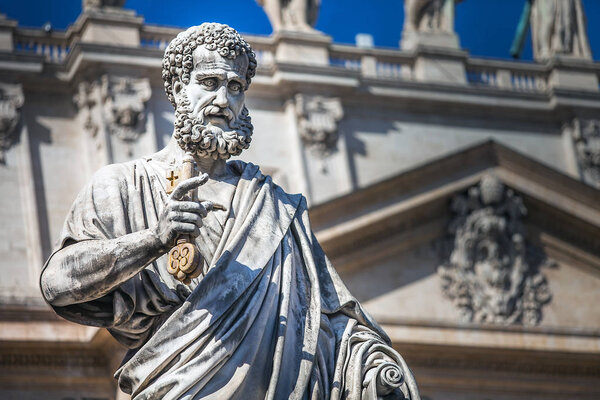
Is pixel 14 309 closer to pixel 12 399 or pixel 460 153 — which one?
pixel 12 399

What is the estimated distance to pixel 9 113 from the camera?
25.3m

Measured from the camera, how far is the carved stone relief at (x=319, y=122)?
26.7 metres

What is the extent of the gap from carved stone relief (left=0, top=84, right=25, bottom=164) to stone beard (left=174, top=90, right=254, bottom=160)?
2007cm

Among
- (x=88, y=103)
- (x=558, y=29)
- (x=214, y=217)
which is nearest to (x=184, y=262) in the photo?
(x=214, y=217)

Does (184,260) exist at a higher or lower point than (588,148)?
higher

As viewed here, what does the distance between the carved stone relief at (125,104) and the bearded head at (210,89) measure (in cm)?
1967

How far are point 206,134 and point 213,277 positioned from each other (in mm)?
483

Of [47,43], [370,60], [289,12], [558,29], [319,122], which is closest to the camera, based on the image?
[47,43]

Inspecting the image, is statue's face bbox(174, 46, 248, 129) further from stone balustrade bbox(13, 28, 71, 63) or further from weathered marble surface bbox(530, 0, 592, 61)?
weathered marble surface bbox(530, 0, 592, 61)

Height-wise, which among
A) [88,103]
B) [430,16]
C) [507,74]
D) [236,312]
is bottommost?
[507,74]

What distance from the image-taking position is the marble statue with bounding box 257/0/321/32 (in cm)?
2714

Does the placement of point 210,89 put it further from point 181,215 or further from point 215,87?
point 181,215

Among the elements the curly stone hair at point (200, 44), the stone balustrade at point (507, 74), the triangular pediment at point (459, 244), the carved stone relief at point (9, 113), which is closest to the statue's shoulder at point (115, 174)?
the curly stone hair at point (200, 44)

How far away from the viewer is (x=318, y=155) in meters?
26.8
